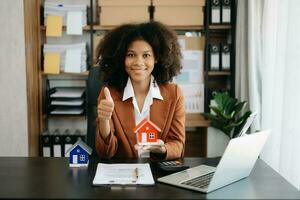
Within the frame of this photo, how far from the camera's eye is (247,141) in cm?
120

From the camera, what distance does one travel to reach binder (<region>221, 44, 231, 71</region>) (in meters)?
3.30

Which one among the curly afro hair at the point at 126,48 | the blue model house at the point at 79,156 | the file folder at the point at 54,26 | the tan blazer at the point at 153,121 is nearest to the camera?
the blue model house at the point at 79,156

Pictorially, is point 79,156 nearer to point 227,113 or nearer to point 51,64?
point 227,113

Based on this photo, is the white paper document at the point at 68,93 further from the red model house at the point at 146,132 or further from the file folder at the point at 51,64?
the red model house at the point at 146,132

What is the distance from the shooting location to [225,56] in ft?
10.9

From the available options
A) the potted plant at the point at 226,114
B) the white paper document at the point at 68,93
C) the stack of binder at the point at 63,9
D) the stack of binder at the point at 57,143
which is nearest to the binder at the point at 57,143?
the stack of binder at the point at 57,143

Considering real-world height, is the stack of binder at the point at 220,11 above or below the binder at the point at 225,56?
above

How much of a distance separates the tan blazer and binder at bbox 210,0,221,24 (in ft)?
5.16

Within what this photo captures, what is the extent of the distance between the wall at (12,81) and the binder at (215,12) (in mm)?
1554

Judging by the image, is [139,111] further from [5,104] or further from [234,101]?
[5,104]

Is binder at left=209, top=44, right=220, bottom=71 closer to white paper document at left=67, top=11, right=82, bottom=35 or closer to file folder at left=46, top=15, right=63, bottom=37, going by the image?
white paper document at left=67, top=11, right=82, bottom=35

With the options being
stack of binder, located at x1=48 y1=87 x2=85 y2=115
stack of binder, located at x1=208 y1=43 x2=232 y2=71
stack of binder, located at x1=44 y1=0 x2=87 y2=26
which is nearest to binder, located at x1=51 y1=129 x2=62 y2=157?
stack of binder, located at x1=48 y1=87 x2=85 y2=115

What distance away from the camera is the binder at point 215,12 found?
3.27 metres

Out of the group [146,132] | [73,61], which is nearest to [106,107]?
[146,132]
